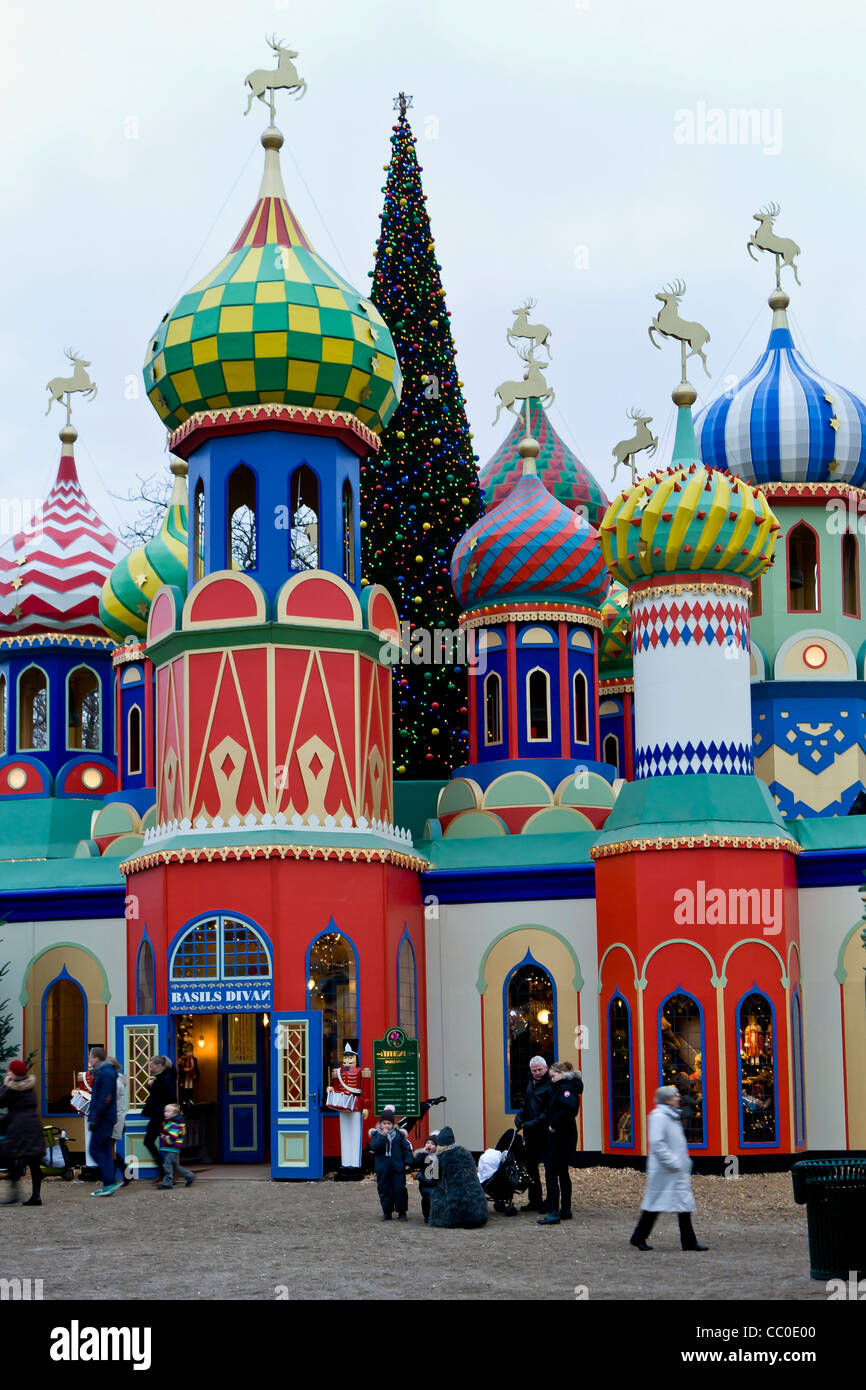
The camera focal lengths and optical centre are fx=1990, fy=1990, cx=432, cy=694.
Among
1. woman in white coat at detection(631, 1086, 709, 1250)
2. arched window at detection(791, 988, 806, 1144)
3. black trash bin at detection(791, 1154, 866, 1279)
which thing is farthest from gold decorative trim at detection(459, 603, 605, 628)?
black trash bin at detection(791, 1154, 866, 1279)

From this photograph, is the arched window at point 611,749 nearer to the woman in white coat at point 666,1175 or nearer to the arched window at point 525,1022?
the arched window at point 525,1022

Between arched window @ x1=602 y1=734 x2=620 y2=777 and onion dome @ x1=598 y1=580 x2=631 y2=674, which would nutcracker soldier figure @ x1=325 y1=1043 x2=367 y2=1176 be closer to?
arched window @ x1=602 y1=734 x2=620 y2=777

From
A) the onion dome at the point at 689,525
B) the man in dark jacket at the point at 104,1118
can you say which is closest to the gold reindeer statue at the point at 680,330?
the onion dome at the point at 689,525

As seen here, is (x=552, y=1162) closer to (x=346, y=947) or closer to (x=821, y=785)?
(x=346, y=947)

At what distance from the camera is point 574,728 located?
2967cm

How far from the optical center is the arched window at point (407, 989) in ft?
82.6

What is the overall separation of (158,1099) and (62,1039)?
6595 mm

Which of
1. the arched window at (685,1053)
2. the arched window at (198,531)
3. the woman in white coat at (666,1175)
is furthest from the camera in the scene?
the arched window at (198,531)

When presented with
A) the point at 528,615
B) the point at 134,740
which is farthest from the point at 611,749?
the point at 134,740

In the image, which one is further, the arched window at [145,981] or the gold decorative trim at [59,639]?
the gold decorative trim at [59,639]

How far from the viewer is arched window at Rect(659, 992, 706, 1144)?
23.7 m

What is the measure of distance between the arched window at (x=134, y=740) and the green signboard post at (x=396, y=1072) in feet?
28.7
